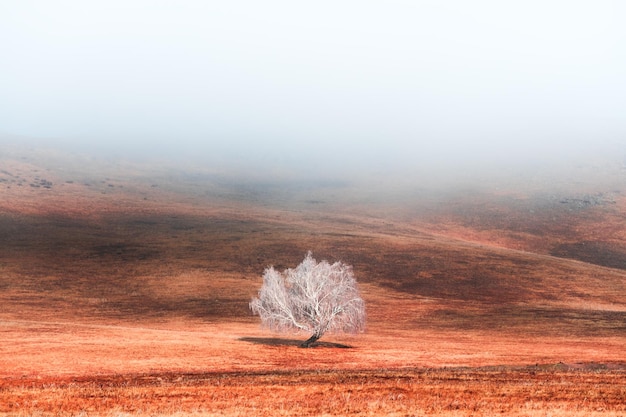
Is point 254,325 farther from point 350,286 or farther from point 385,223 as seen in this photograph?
point 385,223

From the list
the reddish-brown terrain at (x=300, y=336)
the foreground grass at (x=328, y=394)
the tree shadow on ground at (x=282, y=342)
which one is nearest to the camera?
the foreground grass at (x=328, y=394)

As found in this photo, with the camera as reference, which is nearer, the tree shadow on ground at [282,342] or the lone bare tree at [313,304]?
the lone bare tree at [313,304]

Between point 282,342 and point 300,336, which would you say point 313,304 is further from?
point 300,336

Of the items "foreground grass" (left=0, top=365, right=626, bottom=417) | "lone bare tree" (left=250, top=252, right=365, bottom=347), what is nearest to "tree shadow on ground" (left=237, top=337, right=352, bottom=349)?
"lone bare tree" (left=250, top=252, right=365, bottom=347)

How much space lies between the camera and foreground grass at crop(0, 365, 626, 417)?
26.2m

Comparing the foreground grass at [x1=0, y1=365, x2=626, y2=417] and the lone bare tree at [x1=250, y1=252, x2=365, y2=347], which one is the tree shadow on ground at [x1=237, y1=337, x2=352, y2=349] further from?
the foreground grass at [x1=0, y1=365, x2=626, y2=417]

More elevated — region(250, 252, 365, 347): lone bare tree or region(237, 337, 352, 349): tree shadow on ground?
region(250, 252, 365, 347): lone bare tree

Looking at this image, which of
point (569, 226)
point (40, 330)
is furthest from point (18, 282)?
point (569, 226)

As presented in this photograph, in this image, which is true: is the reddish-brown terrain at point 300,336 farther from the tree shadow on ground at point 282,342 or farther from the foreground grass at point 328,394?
the tree shadow on ground at point 282,342

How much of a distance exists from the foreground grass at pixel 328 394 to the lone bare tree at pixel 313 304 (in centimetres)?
1716

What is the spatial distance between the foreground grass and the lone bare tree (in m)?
17.2

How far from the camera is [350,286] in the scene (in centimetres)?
5828

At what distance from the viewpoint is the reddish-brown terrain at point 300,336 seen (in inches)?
1194

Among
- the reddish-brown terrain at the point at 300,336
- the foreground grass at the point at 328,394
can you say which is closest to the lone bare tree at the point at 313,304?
the reddish-brown terrain at the point at 300,336
